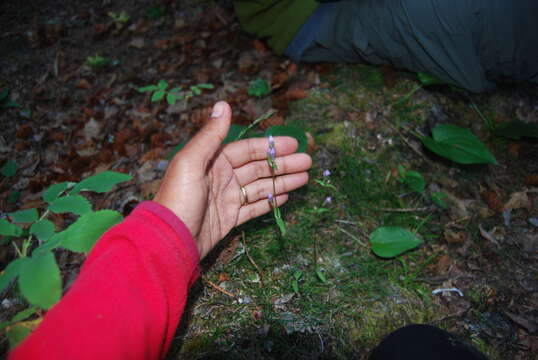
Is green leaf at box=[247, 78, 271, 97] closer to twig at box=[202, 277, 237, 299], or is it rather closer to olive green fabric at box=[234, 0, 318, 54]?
olive green fabric at box=[234, 0, 318, 54]

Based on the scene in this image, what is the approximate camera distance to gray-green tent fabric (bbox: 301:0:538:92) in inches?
80.3

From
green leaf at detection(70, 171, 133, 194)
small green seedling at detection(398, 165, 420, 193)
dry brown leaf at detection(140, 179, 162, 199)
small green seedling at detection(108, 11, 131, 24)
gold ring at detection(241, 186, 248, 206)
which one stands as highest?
small green seedling at detection(108, 11, 131, 24)

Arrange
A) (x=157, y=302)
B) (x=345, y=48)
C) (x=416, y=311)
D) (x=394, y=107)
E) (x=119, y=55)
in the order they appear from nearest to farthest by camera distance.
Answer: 1. (x=157, y=302)
2. (x=416, y=311)
3. (x=394, y=107)
4. (x=345, y=48)
5. (x=119, y=55)

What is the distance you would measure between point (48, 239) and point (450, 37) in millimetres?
2611

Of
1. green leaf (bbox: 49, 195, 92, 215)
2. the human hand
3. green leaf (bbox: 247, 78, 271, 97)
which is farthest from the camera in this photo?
green leaf (bbox: 247, 78, 271, 97)

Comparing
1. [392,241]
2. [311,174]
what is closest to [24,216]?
[311,174]

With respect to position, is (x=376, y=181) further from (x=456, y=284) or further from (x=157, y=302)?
(x=157, y=302)

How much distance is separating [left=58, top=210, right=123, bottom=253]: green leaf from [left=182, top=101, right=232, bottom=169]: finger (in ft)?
1.39

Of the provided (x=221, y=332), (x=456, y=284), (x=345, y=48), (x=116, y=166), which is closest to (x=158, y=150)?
(x=116, y=166)

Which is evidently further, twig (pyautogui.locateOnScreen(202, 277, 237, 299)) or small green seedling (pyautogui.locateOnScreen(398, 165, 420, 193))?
small green seedling (pyautogui.locateOnScreen(398, 165, 420, 193))

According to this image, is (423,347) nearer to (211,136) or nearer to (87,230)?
(211,136)

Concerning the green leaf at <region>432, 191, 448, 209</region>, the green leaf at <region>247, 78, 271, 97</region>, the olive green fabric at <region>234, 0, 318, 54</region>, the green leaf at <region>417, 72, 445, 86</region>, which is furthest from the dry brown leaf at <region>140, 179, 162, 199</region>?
the green leaf at <region>417, 72, 445, 86</region>

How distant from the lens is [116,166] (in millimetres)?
2238

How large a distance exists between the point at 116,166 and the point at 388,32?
2.28m
